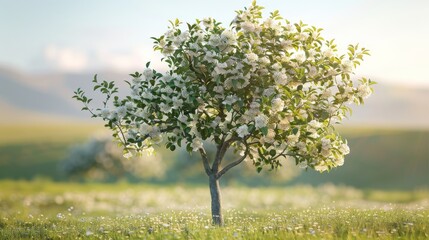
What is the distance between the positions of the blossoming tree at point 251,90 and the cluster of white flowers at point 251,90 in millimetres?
24

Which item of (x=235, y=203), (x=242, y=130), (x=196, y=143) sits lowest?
(x=235, y=203)

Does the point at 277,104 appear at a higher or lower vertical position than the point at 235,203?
higher

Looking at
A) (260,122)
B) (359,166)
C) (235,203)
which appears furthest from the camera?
(359,166)

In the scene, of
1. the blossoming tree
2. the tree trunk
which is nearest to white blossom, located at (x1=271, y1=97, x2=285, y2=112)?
the blossoming tree

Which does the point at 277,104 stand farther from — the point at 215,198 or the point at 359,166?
the point at 359,166

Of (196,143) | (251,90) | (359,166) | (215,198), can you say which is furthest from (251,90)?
(359,166)

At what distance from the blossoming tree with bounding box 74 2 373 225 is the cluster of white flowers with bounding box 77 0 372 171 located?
1.0 inches

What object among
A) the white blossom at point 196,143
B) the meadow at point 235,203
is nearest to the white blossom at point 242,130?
the white blossom at point 196,143

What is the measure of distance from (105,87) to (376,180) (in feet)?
169

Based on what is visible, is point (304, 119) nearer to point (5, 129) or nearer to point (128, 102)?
point (128, 102)

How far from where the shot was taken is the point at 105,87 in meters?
14.7

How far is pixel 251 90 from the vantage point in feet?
44.6

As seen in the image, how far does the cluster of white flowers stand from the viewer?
13.1 metres

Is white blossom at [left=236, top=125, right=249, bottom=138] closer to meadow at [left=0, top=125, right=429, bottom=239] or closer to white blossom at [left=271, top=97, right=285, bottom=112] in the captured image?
white blossom at [left=271, top=97, right=285, bottom=112]
